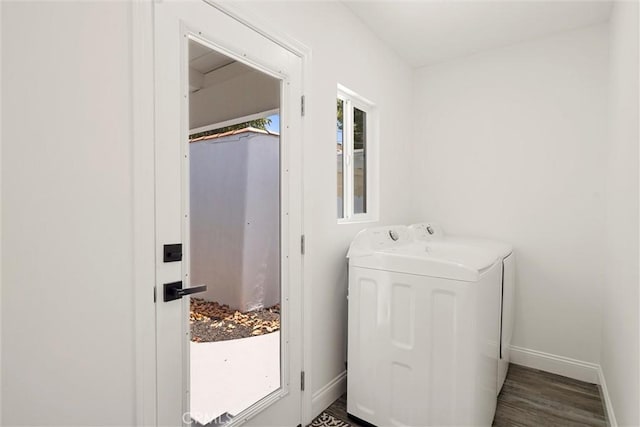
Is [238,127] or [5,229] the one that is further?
[238,127]

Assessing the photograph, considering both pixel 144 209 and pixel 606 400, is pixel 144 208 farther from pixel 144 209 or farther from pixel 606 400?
pixel 606 400

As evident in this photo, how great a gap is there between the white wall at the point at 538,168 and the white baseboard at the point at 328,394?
151 cm

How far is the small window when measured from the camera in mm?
2459

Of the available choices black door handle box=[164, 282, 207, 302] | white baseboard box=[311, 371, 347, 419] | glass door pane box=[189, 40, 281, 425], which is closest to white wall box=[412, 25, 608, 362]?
white baseboard box=[311, 371, 347, 419]

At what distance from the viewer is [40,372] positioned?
93cm

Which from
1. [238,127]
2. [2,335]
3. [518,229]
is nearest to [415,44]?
[518,229]

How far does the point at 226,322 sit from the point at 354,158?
161cm

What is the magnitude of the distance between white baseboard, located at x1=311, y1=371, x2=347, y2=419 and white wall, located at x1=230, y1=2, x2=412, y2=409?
→ 30 mm

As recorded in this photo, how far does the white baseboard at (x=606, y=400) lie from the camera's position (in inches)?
71.3

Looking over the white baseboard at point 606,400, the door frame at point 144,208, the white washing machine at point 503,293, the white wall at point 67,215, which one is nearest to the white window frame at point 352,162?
the white washing machine at point 503,293

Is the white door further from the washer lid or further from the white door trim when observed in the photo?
the washer lid

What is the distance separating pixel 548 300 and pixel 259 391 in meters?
2.26

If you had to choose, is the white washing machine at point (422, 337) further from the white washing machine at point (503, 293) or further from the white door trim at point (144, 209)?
the white door trim at point (144, 209)

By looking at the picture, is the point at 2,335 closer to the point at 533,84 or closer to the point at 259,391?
the point at 259,391
